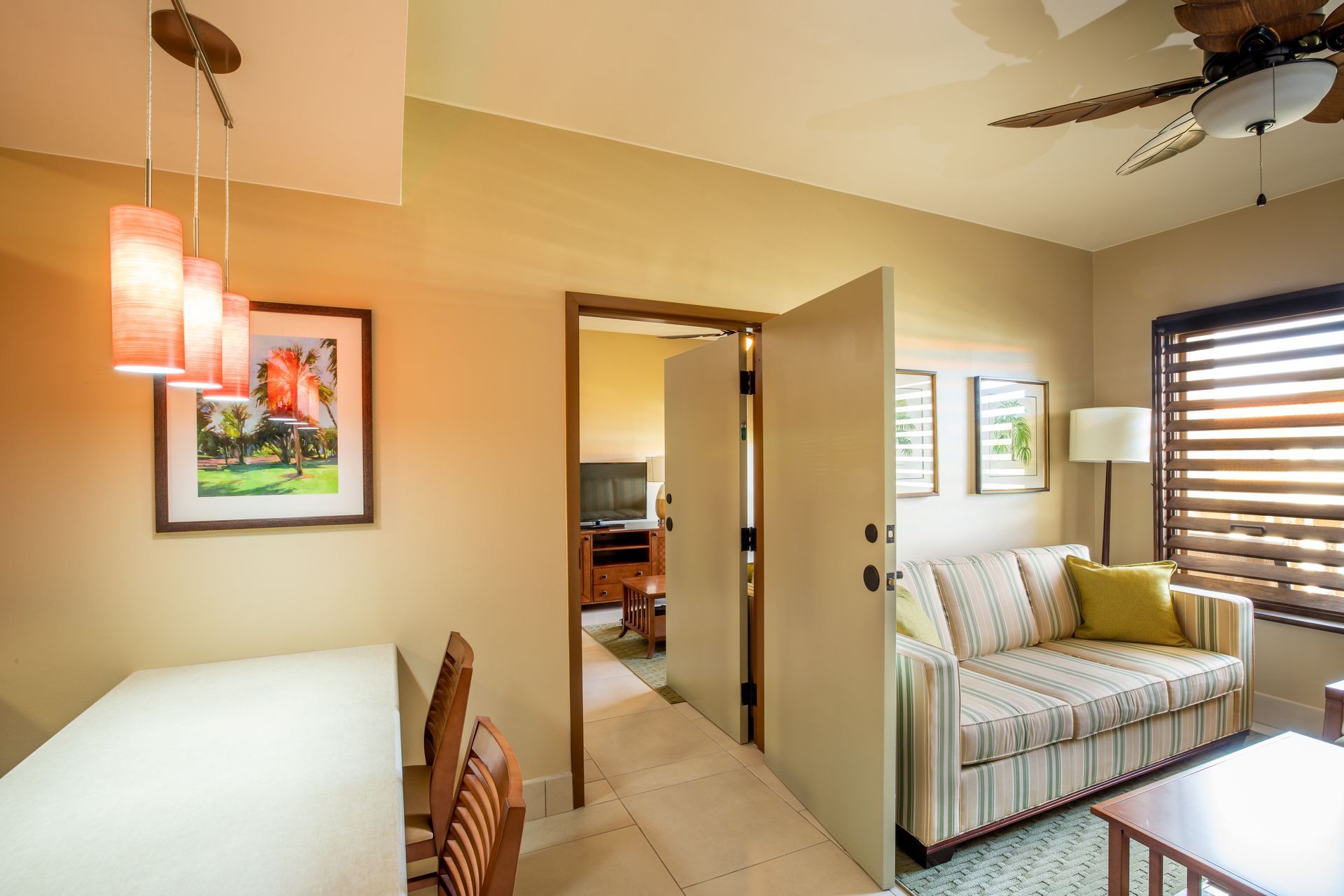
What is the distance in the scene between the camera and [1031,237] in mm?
3746

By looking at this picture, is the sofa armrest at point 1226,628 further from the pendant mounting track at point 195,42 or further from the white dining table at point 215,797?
the pendant mounting track at point 195,42

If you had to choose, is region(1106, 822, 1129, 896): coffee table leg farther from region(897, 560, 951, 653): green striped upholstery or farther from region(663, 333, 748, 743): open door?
region(663, 333, 748, 743): open door

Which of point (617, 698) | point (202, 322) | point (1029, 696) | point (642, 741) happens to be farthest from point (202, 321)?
point (617, 698)

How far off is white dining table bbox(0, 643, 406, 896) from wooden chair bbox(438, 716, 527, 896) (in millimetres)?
144

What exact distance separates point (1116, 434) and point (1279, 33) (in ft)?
7.91

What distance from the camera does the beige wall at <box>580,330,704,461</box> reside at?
616cm

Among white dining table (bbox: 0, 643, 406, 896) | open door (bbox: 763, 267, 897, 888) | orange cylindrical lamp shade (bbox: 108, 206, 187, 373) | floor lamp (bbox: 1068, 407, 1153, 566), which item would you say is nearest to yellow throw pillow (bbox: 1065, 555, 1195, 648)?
floor lamp (bbox: 1068, 407, 1153, 566)

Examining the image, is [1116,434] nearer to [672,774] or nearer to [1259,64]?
[1259,64]

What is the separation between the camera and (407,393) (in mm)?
2232

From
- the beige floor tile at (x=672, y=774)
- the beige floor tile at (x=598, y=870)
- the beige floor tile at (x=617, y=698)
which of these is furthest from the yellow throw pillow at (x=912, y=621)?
the beige floor tile at (x=617, y=698)

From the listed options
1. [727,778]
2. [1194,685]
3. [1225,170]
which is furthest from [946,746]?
[1225,170]

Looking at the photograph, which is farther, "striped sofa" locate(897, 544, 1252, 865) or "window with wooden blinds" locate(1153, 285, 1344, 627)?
"window with wooden blinds" locate(1153, 285, 1344, 627)

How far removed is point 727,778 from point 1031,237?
3.56 metres

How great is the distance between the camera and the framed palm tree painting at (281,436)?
196 centimetres
